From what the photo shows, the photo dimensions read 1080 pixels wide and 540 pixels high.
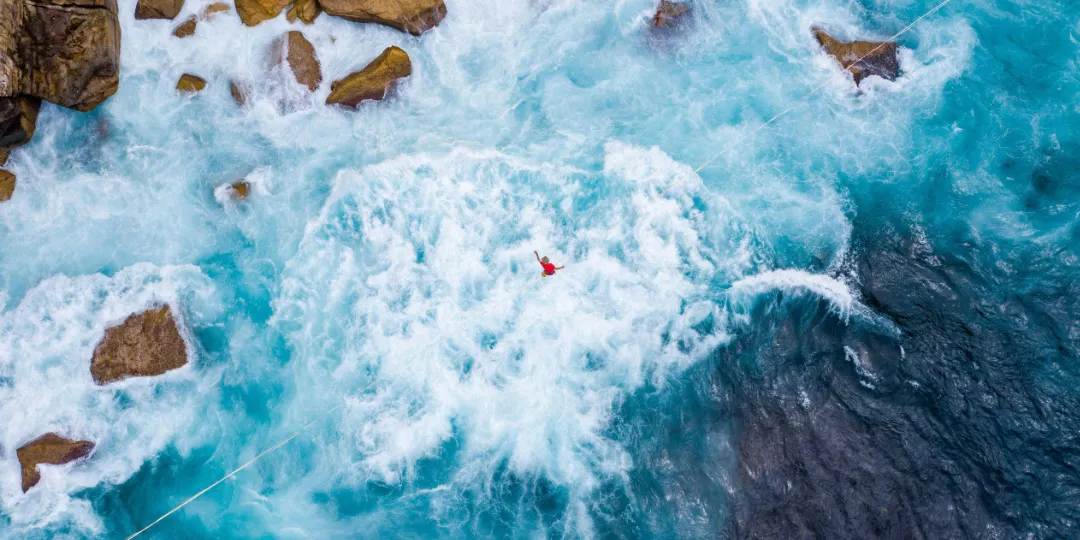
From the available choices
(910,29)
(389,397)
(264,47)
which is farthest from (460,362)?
(910,29)

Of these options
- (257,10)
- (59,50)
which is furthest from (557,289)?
(59,50)

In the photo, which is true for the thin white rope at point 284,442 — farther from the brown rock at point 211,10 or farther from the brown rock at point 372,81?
the brown rock at point 211,10

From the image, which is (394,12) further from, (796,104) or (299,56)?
(796,104)

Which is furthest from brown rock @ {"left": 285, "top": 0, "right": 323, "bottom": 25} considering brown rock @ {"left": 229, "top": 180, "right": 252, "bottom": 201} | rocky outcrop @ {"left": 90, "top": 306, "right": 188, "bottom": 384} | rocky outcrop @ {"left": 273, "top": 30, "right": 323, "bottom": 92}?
rocky outcrop @ {"left": 90, "top": 306, "right": 188, "bottom": 384}

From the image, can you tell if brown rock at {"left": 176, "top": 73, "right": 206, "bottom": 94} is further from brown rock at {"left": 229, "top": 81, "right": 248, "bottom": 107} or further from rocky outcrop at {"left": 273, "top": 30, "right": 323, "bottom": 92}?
rocky outcrop at {"left": 273, "top": 30, "right": 323, "bottom": 92}

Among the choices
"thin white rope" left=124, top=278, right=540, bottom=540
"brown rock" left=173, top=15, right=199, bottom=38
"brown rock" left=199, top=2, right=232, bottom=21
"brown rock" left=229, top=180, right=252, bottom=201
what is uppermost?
"brown rock" left=199, top=2, right=232, bottom=21

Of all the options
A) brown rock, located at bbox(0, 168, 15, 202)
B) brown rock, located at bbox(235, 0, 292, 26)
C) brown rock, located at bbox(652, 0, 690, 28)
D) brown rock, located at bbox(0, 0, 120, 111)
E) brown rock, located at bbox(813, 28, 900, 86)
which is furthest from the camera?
brown rock, located at bbox(652, 0, 690, 28)
